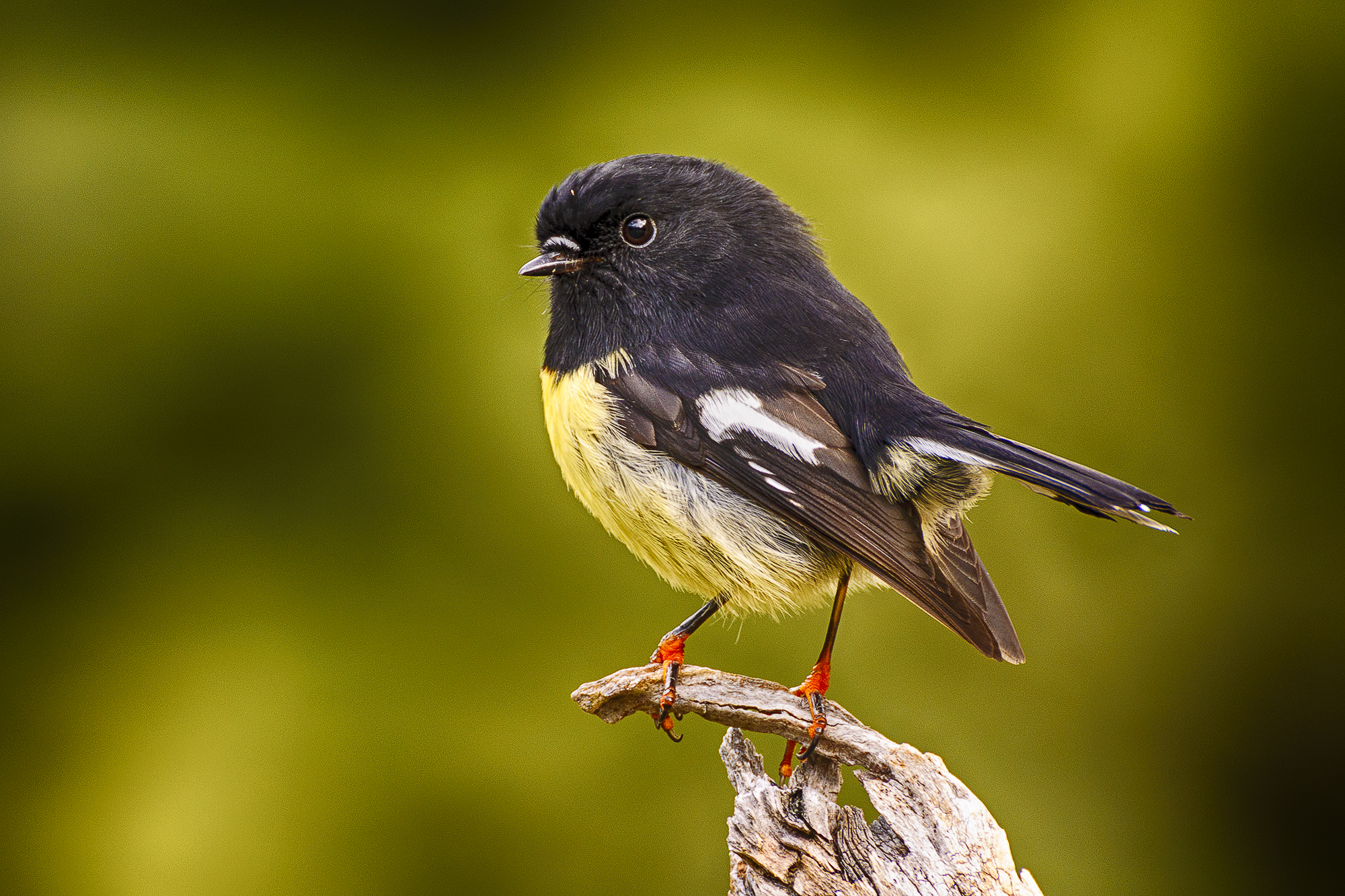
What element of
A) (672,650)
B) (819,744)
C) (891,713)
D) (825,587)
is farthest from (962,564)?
(891,713)

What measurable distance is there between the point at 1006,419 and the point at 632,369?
1.52m

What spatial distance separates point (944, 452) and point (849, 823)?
65 centimetres

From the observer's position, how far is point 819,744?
2.12m

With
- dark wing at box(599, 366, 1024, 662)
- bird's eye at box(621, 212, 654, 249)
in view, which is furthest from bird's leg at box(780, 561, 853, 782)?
bird's eye at box(621, 212, 654, 249)

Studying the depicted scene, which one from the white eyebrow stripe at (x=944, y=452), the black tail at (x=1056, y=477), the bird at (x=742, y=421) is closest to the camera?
the black tail at (x=1056, y=477)

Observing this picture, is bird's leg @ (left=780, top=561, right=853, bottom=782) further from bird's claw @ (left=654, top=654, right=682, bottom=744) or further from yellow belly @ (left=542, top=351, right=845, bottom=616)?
bird's claw @ (left=654, top=654, right=682, bottom=744)

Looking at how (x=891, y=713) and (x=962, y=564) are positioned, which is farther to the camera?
(x=891, y=713)

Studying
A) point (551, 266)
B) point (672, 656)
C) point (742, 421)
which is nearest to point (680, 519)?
point (742, 421)

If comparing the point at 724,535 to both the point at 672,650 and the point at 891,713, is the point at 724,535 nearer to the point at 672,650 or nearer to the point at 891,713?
the point at 672,650

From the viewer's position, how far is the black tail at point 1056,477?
1735mm

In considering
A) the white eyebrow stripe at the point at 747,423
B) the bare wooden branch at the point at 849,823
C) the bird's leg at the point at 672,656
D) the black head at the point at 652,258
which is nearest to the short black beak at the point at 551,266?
the black head at the point at 652,258

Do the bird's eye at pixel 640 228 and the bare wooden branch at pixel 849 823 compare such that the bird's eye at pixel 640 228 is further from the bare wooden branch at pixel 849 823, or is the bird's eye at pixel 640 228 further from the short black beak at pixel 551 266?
the bare wooden branch at pixel 849 823

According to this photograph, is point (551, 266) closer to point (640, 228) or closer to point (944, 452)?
point (640, 228)

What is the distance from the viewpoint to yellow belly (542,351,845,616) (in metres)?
2.11
